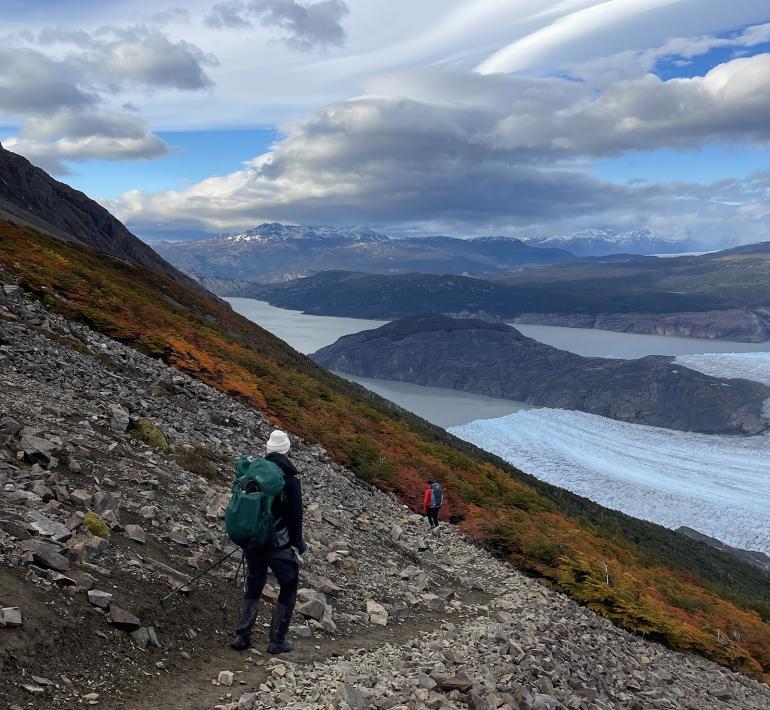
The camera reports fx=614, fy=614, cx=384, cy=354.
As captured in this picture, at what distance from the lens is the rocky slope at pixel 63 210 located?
3034 inches

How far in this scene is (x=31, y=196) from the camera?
80.1m

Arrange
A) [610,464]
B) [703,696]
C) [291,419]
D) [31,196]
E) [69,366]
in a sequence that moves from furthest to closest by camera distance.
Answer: [610,464]
[31,196]
[291,419]
[69,366]
[703,696]

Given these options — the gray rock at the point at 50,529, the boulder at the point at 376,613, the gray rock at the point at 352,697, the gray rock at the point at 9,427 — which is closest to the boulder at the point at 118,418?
the gray rock at the point at 9,427

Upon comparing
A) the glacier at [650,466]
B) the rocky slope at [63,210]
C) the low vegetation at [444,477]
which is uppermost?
the rocky slope at [63,210]

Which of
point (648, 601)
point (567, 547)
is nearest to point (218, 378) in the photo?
point (567, 547)

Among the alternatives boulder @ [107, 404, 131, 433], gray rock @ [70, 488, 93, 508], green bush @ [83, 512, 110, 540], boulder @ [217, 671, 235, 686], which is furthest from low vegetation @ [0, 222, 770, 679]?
boulder @ [217, 671, 235, 686]

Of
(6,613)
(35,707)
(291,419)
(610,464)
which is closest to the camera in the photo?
(35,707)

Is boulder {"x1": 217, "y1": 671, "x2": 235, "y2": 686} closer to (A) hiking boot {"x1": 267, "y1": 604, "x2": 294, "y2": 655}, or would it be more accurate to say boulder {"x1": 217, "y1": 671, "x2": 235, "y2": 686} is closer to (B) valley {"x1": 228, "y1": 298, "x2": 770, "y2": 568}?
(A) hiking boot {"x1": 267, "y1": 604, "x2": 294, "y2": 655}

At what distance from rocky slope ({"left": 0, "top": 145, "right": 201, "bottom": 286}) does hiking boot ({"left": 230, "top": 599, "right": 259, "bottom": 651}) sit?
69437mm

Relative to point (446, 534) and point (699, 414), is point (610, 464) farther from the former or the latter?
point (446, 534)

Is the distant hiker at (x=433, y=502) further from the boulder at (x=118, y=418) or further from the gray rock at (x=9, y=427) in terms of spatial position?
the gray rock at (x=9, y=427)

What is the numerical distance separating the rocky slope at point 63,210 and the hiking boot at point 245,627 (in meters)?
69.4

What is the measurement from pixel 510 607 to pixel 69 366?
43.8 ft

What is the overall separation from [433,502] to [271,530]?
1260 centimetres
